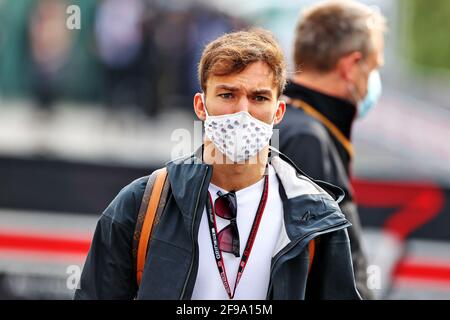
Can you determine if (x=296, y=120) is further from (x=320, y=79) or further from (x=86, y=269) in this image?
(x=86, y=269)

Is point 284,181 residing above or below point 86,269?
above

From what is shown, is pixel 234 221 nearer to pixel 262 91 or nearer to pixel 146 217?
pixel 146 217

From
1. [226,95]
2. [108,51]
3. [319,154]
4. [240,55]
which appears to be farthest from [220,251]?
[108,51]

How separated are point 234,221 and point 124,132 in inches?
369

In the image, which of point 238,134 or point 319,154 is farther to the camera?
point 319,154

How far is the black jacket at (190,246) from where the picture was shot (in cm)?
292

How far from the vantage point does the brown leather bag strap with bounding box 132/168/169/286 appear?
117 inches

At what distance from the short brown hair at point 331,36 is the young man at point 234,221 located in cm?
143

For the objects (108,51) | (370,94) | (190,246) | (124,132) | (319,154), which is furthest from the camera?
(124,132)

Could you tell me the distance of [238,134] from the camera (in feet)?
9.84

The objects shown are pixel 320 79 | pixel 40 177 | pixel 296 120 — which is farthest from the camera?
pixel 40 177

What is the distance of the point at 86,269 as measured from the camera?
305cm

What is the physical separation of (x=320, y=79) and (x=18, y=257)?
197 inches
